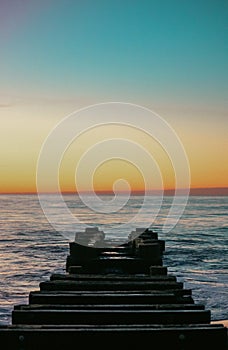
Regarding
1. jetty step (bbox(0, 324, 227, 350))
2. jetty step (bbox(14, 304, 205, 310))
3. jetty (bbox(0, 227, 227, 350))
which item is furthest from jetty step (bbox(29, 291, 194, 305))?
jetty step (bbox(0, 324, 227, 350))

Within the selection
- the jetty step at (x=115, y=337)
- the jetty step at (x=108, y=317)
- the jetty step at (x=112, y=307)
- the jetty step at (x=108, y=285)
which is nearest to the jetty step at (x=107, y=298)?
the jetty step at (x=112, y=307)

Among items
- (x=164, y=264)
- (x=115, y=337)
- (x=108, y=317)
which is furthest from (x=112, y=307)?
(x=164, y=264)

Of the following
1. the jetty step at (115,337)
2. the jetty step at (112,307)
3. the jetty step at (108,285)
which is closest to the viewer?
the jetty step at (115,337)

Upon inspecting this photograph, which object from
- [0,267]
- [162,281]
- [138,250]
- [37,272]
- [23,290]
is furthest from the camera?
[0,267]

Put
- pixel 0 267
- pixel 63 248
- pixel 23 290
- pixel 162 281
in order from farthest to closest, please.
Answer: pixel 63 248 → pixel 0 267 → pixel 23 290 → pixel 162 281

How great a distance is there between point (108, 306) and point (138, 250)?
699cm

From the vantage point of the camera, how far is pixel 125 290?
8.84 m

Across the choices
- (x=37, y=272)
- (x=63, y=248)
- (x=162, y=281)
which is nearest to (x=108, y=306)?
(x=162, y=281)

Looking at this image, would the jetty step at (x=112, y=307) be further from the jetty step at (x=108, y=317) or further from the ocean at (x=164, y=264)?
the ocean at (x=164, y=264)

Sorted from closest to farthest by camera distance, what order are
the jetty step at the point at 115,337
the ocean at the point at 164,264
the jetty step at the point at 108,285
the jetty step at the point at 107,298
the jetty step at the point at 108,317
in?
1. the jetty step at the point at 115,337
2. the jetty step at the point at 108,317
3. the jetty step at the point at 107,298
4. the jetty step at the point at 108,285
5. the ocean at the point at 164,264

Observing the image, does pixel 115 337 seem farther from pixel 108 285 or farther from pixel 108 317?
pixel 108 285

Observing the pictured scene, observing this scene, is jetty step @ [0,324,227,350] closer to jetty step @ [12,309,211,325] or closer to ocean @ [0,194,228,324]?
jetty step @ [12,309,211,325]

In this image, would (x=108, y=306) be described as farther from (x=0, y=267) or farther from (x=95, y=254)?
(x=0, y=267)

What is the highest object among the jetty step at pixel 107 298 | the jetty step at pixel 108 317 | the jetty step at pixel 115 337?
the jetty step at pixel 107 298
